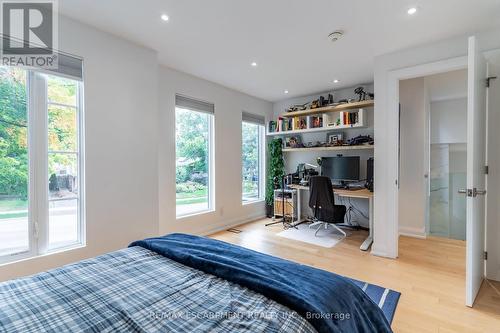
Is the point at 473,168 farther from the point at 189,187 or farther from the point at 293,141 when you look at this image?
the point at 189,187

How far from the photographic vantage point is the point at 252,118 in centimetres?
495

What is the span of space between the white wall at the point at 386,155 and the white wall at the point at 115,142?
277cm

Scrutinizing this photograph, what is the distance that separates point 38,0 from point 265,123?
3.93 metres

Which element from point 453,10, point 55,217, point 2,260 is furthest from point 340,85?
point 2,260

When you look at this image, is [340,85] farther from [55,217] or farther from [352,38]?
[55,217]

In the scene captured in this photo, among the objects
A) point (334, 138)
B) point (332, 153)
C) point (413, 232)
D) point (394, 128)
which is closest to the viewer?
point (394, 128)

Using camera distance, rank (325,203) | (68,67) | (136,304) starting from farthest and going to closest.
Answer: (325,203)
(68,67)
(136,304)

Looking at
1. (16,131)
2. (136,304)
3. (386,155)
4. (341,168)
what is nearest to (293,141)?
(341,168)

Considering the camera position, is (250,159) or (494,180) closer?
(494,180)

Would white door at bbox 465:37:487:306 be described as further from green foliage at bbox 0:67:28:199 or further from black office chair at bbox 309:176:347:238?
green foliage at bbox 0:67:28:199

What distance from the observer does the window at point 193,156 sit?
369 cm

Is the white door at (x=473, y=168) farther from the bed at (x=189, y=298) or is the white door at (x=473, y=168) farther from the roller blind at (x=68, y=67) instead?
the roller blind at (x=68, y=67)

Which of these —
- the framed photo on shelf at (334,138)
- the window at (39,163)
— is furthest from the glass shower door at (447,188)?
the window at (39,163)

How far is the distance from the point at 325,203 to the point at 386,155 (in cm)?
113
